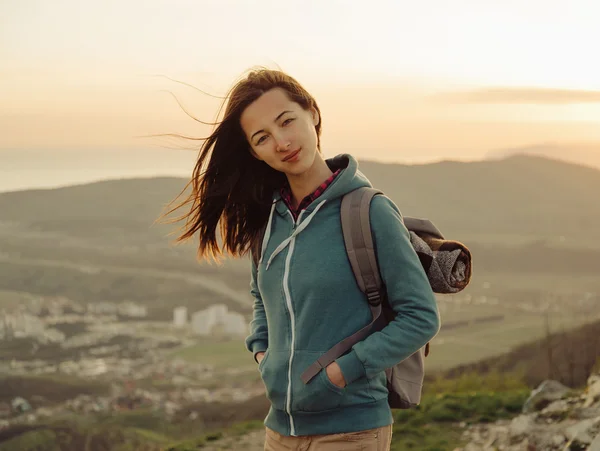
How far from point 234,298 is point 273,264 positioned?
28878 millimetres

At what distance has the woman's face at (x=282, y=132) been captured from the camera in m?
2.34

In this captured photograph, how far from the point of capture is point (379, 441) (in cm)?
225

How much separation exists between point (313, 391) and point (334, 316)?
0.74ft

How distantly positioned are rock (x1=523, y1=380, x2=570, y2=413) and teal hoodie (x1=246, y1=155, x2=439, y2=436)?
493 centimetres

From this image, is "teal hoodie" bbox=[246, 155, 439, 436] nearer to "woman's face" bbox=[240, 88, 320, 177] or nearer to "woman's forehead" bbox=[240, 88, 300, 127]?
"woman's face" bbox=[240, 88, 320, 177]

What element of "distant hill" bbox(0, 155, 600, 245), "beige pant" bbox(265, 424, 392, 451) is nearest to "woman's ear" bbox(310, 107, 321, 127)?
"beige pant" bbox(265, 424, 392, 451)

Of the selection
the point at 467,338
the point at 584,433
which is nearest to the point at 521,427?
the point at 584,433

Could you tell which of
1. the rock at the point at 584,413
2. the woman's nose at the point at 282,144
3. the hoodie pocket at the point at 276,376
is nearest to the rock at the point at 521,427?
the rock at the point at 584,413

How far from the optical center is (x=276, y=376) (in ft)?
7.57

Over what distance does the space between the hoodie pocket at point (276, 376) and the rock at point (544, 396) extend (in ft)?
16.3

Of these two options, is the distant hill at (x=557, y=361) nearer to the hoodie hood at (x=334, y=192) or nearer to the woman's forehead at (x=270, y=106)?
the hoodie hood at (x=334, y=192)

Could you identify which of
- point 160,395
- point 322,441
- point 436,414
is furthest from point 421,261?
point 160,395

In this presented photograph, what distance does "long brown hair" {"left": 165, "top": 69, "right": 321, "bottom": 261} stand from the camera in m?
2.59

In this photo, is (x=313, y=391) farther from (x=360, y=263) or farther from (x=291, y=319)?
(x=360, y=263)
